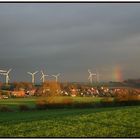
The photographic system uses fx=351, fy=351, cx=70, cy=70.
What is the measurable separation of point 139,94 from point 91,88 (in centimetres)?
1491

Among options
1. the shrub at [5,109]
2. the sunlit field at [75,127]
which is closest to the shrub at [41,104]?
the shrub at [5,109]

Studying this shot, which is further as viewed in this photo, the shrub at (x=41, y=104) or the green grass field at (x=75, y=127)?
the shrub at (x=41, y=104)

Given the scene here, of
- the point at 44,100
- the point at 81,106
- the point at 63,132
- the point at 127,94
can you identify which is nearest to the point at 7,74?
the point at 44,100

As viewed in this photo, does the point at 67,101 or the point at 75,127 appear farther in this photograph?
the point at 67,101

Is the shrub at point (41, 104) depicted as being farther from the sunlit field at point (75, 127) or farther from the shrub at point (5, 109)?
the sunlit field at point (75, 127)

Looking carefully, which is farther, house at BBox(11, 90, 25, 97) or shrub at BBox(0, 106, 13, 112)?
house at BBox(11, 90, 25, 97)

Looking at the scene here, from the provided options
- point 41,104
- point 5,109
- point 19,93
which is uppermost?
point 19,93

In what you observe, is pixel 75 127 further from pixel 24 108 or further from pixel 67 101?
pixel 67 101

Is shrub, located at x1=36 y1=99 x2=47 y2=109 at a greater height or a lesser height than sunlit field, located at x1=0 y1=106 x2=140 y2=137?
greater

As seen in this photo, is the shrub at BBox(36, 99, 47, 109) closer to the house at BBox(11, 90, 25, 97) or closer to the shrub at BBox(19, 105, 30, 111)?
the shrub at BBox(19, 105, 30, 111)

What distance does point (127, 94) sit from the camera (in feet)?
187

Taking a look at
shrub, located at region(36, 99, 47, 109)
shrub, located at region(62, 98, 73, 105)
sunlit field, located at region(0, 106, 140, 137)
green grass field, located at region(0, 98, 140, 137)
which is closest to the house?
shrub, located at region(36, 99, 47, 109)

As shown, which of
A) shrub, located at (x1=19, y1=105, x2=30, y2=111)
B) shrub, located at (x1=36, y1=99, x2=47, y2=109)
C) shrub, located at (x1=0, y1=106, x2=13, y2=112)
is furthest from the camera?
shrub, located at (x1=36, y1=99, x2=47, y2=109)

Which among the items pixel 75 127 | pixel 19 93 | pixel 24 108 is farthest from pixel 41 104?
pixel 75 127
